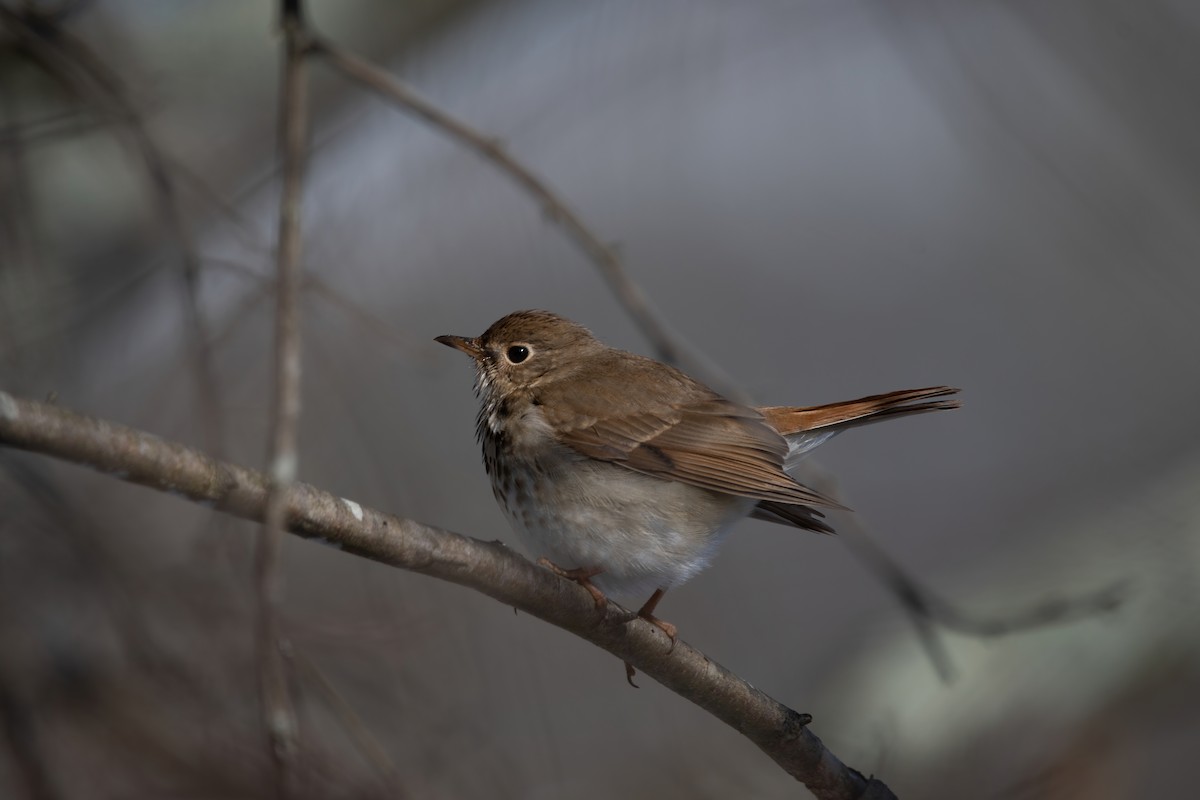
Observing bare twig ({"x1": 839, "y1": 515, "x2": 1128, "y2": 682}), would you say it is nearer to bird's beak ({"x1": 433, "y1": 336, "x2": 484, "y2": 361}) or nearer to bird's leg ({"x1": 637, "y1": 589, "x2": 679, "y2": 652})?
bird's leg ({"x1": 637, "y1": 589, "x2": 679, "y2": 652})

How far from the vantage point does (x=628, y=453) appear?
12.5 ft

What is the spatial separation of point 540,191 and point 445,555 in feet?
5.19

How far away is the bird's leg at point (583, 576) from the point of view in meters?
2.96

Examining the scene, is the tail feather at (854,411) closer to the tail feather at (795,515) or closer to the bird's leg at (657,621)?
the tail feather at (795,515)

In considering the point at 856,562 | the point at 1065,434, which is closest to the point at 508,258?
the point at 856,562

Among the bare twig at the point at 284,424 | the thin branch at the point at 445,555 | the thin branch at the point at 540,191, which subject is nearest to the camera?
the thin branch at the point at 445,555

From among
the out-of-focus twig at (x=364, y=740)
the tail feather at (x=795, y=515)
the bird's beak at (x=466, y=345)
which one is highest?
the bird's beak at (x=466, y=345)

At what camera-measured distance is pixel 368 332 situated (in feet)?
13.8

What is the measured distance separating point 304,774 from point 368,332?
6.71 ft

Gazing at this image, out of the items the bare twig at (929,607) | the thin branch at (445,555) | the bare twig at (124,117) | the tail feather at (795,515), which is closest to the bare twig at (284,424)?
the thin branch at (445,555)

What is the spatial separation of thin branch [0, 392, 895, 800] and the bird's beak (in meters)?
1.48

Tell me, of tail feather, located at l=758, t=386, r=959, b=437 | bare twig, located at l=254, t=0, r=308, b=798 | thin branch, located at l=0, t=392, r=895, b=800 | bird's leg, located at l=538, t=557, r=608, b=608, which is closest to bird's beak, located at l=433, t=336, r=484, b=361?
bird's leg, located at l=538, t=557, r=608, b=608

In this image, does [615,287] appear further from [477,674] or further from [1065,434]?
[1065,434]

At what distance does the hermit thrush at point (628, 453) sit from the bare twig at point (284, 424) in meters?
1.11
